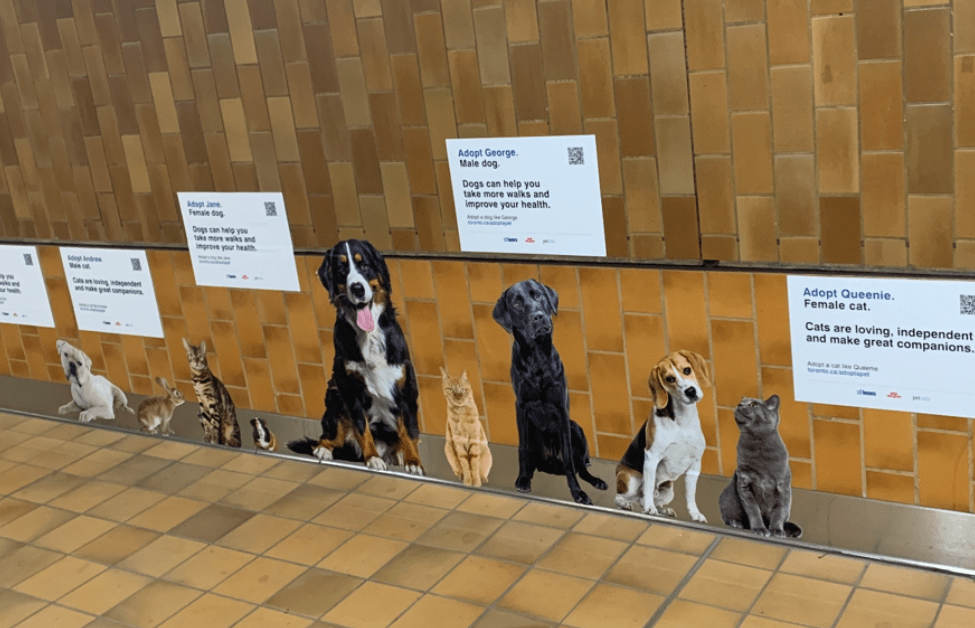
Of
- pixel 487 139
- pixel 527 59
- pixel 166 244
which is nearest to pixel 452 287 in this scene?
pixel 487 139

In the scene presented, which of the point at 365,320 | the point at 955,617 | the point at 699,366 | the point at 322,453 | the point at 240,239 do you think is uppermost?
the point at 240,239

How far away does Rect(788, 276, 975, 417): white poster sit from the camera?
239 cm

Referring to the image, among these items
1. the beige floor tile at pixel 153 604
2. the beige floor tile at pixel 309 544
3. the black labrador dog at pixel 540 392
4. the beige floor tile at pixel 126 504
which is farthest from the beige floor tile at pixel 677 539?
the beige floor tile at pixel 126 504

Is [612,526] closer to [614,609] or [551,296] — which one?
[614,609]

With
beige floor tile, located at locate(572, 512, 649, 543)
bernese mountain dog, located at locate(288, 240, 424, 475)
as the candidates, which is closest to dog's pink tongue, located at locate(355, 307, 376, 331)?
bernese mountain dog, located at locate(288, 240, 424, 475)

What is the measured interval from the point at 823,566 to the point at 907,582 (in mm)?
217

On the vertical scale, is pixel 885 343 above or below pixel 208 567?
above

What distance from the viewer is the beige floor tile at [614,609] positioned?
2545mm

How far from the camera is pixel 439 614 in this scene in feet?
8.80

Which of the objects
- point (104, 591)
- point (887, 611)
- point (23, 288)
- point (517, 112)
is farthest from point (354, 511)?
point (23, 288)

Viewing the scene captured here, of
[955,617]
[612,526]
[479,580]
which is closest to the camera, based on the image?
[955,617]

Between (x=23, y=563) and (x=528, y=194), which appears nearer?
(x=528, y=194)

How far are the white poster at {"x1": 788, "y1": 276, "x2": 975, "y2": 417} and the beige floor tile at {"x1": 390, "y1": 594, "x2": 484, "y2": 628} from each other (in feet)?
3.60

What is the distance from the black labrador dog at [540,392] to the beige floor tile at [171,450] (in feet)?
5.11
